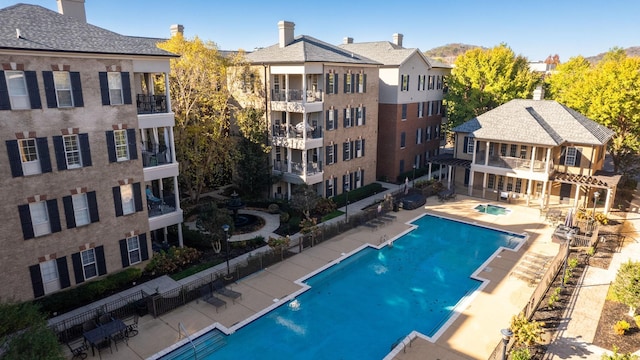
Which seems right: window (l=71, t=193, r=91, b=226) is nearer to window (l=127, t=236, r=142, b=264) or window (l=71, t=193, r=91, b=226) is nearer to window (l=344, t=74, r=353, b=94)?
window (l=127, t=236, r=142, b=264)

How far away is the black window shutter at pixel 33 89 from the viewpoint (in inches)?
728

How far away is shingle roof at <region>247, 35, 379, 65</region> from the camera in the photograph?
32.7 m

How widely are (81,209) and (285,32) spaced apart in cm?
2289

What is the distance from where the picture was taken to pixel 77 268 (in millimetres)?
21312

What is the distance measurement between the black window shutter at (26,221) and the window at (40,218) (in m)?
0.16

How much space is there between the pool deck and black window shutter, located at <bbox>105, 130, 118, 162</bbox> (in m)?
8.78

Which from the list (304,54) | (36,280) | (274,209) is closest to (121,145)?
(36,280)

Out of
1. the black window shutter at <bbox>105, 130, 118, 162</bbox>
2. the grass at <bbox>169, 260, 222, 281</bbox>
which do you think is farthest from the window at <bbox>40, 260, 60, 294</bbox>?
the black window shutter at <bbox>105, 130, 118, 162</bbox>

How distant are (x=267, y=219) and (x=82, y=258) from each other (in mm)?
14495

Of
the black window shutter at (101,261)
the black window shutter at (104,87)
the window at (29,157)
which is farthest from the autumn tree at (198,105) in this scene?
the window at (29,157)

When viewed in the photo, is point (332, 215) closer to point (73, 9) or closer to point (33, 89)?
point (33, 89)

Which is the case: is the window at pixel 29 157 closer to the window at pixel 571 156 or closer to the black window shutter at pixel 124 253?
the black window shutter at pixel 124 253

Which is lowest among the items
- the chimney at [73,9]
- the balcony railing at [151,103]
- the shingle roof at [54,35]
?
the balcony railing at [151,103]

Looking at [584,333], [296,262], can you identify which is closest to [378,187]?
[296,262]
